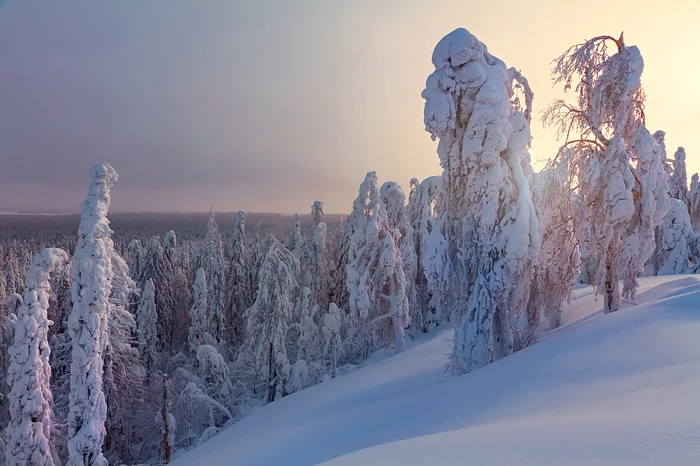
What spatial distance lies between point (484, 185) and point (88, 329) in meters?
11.7

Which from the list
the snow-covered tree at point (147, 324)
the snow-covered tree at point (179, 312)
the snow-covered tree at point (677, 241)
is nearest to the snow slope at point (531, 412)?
the snow-covered tree at point (147, 324)

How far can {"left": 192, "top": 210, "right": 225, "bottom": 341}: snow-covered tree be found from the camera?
3444cm

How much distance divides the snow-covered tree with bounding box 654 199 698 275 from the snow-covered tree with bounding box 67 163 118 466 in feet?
120

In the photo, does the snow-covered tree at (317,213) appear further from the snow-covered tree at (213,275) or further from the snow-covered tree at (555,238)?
the snow-covered tree at (555,238)

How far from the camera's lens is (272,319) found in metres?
23.2

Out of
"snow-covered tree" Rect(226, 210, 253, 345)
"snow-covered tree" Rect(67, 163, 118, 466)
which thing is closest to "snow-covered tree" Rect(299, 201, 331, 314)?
"snow-covered tree" Rect(226, 210, 253, 345)

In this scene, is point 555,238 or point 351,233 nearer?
point 555,238

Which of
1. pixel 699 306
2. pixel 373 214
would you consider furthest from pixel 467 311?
pixel 373 214

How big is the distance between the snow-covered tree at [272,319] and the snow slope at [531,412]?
431 inches

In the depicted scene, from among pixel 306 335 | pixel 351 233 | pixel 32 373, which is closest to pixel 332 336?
pixel 306 335

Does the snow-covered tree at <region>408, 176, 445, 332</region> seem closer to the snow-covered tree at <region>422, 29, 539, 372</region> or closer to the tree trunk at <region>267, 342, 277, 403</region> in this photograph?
the tree trunk at <region>267, 342, 277, 403</region>

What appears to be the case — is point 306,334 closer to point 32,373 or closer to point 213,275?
point 213,275

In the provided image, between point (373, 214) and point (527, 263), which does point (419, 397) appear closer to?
point (527, 263)

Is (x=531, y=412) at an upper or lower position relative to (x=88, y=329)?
upper
